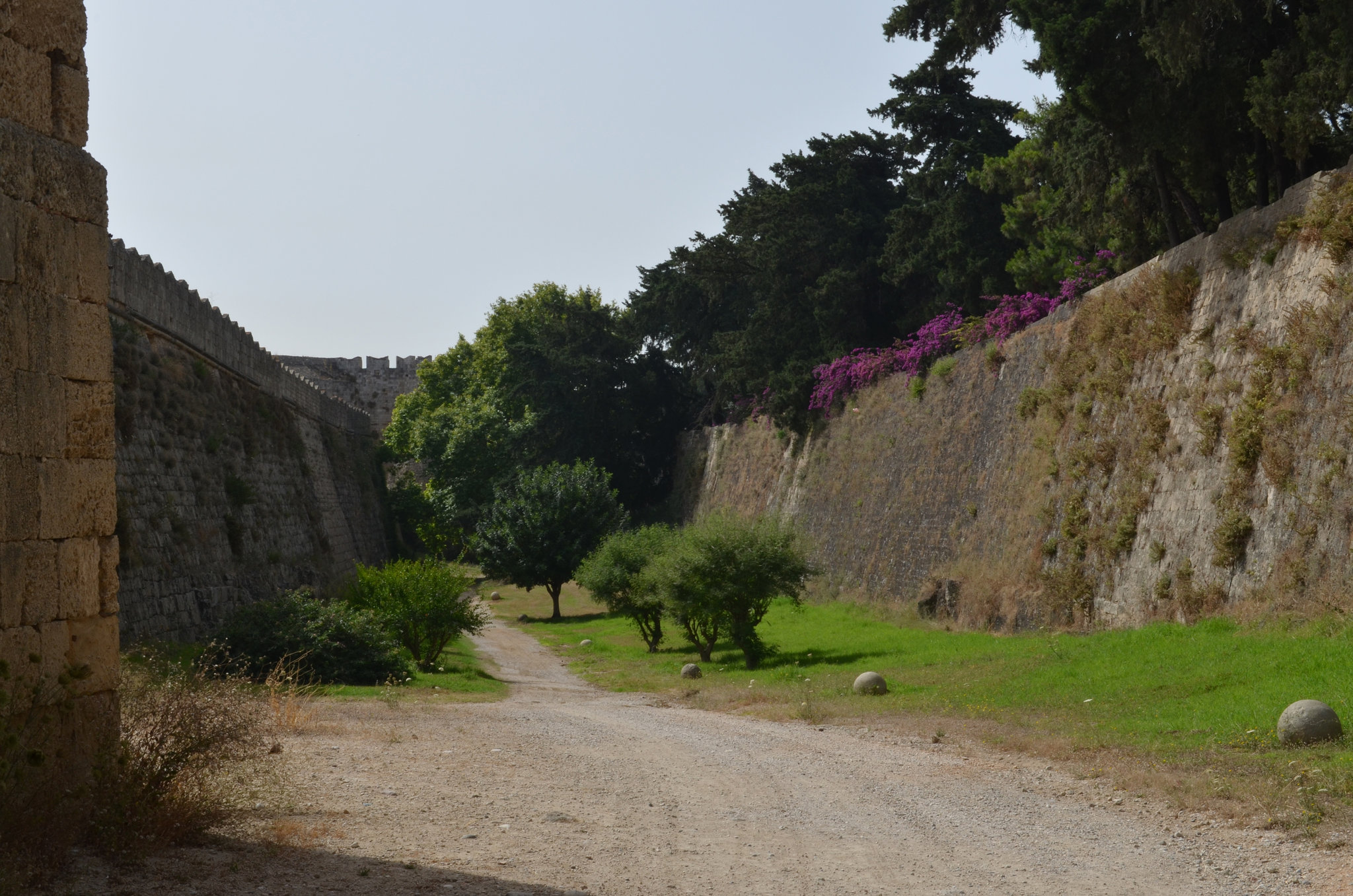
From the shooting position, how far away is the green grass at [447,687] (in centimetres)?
1438

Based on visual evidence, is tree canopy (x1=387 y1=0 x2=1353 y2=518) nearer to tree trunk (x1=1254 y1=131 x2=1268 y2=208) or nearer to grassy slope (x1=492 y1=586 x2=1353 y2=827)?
tree trunk (x1=1254 y1=131 x2=1268 y2=208)

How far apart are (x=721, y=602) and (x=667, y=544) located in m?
3.65

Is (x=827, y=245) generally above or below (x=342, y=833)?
above

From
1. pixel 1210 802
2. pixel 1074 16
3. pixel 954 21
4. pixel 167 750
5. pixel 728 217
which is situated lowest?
pixel 1210 802

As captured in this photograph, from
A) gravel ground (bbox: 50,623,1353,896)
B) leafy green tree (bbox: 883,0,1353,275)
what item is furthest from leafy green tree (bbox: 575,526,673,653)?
gravel ground (bbox: 50,623,1353,896)

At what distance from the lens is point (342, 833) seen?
253 inches

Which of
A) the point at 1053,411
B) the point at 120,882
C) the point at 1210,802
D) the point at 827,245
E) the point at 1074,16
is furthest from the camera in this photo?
the point at 827,245

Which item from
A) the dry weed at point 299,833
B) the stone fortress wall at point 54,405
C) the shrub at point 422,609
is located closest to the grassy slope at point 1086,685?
the shrub at point 422,609

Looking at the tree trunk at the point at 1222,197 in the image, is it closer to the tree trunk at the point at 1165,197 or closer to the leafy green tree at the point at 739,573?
the tree trunk at the point at 1165,197

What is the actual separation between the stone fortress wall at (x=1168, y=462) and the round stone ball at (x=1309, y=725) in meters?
4.00

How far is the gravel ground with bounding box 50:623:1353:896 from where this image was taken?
570 centimetres

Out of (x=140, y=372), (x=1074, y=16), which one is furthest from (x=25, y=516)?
(x=1074, y=16)

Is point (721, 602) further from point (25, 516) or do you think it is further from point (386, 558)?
point (386, 558)

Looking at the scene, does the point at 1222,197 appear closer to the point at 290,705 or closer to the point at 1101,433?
the point at 1101,433
